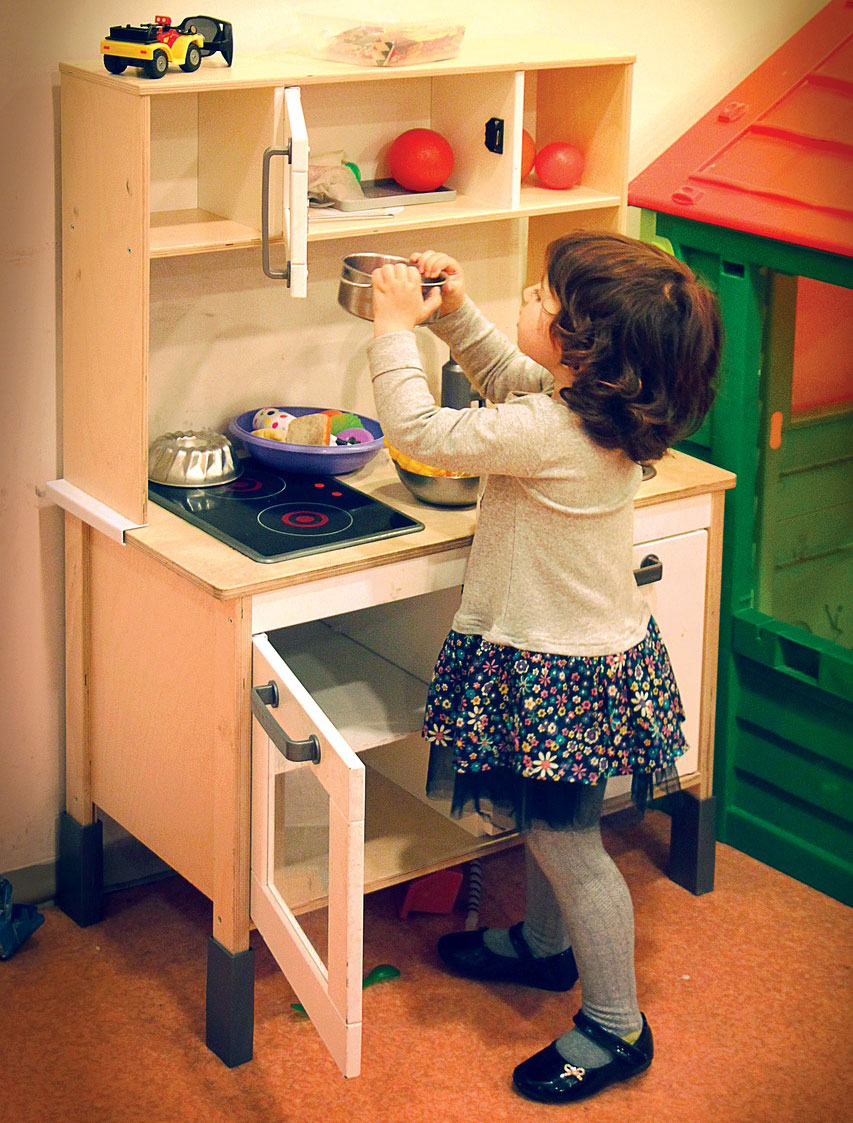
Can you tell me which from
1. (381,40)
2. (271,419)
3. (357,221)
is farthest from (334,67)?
(271,419)

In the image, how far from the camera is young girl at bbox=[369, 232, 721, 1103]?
1.82 metres

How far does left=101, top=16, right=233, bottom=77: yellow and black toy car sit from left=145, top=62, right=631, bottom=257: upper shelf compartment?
0.24ft

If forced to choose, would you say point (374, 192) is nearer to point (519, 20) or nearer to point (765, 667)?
point (519, 20)

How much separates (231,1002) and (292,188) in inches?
42.0

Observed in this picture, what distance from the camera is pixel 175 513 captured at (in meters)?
2.07

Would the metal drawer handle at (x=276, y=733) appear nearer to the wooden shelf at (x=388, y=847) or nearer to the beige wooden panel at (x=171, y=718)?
the beige wooden panel at (x=171, y=718)

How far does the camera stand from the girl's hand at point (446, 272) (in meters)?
2.00

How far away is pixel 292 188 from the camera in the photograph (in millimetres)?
1891

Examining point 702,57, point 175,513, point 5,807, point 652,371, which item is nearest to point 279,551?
point 175,513

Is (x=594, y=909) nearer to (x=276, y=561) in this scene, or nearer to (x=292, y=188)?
(x=276, y=561)

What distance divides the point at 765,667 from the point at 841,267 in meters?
0.67

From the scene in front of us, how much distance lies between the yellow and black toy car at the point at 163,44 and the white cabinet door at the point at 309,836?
2.39ft


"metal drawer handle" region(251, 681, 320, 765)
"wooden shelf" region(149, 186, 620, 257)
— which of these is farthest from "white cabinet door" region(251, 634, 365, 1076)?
"wooden shelf" region(149, 186, 620, 257)

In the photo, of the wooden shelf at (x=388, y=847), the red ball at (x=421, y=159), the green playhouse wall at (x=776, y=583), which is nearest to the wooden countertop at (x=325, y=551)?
the green playhouse wall at (x=776, y=583)
